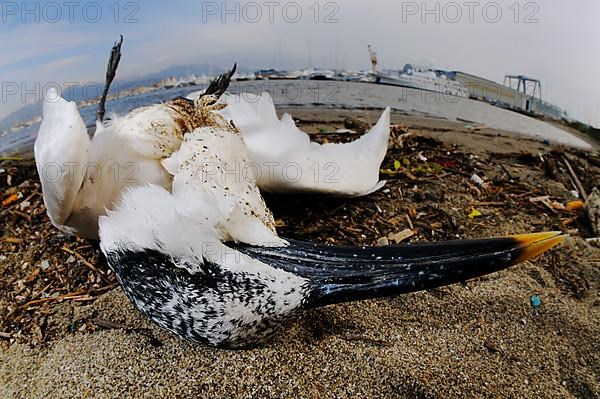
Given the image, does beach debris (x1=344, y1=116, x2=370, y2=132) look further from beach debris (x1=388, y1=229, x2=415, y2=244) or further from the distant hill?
beach debris (x1=388, y1=229, x2=415, y2=244)

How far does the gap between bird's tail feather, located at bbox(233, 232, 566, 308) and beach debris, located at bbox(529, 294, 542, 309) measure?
0.43 metres

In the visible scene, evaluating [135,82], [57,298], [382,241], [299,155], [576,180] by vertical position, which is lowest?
[57,298]

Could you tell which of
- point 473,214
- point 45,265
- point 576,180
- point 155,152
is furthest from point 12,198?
point 576,180

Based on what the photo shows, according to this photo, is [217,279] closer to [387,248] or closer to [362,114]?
[387,248]

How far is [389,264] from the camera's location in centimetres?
98

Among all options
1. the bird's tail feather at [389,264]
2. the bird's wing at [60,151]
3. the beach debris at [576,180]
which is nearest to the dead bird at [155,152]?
the bird's wing at [60,151]

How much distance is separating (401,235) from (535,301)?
1.51 feet

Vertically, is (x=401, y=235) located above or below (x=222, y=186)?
below

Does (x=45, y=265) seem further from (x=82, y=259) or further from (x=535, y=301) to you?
(x=535, y=301)

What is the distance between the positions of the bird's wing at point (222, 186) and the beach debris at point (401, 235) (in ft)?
1.75

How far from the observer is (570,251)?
5.28ft

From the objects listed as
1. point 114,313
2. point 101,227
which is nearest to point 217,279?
point 101,227

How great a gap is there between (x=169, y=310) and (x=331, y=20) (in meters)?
1.37

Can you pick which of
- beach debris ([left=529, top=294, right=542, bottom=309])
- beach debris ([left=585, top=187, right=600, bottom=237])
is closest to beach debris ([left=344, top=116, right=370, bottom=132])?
beach debris ([left=585, top=187, right=600, bottom=237])
